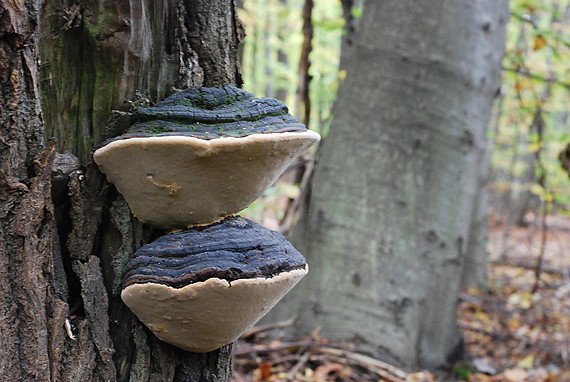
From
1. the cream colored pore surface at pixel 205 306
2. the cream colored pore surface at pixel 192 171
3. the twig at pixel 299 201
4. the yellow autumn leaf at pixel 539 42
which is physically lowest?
the twig at pixel 299 201

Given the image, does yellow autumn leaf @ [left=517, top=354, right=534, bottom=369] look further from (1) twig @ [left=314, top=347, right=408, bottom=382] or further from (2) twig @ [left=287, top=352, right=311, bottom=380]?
(2) twig @ [left=287, top=352, right=311, bottom=380]

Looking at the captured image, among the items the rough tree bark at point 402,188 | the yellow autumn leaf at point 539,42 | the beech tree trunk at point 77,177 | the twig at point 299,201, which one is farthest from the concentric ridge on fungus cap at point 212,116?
the yellow autumn leaf at point 539,42

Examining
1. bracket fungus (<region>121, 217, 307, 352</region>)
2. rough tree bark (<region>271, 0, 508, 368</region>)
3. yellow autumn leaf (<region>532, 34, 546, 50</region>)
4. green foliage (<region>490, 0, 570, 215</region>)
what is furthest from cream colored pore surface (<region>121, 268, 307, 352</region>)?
yellow autumn leaf (<region>532, 34, 546, 50</region>)

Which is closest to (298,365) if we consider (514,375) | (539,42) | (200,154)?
(514,375)

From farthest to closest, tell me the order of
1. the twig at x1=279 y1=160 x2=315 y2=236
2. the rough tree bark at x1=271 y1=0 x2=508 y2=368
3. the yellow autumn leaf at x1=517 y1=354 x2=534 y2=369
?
1. the yellow autumn leaf at x1=517 y1=354 x2=534 y2=369
2. the twig at x1=279 y1=160 x2=315 y2=236
3. the rough tree bark at x1=271 y1=0 x2=508 y2=368

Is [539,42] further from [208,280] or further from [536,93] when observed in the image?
[208,280]

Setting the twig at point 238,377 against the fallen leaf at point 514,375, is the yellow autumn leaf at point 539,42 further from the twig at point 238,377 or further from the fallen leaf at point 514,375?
the twig at point 238,377
